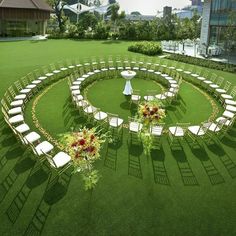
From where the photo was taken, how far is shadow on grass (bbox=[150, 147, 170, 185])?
8.71 meters

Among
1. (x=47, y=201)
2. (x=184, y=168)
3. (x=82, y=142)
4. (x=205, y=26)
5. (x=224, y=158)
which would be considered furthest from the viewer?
(x=205, y=26)

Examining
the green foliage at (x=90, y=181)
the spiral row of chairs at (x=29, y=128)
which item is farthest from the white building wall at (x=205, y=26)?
the green foliage at (x=90, y=181)

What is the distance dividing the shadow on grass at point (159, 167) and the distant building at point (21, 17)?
4386cm

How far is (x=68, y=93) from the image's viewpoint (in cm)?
1650

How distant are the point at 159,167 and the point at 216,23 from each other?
25866 mm

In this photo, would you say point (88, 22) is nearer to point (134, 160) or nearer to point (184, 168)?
point (134, 160)

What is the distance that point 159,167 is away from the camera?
9.36 meters

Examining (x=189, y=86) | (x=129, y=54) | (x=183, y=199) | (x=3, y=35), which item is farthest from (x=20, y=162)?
(x=3, y=35)

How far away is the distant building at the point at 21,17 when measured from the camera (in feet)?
146

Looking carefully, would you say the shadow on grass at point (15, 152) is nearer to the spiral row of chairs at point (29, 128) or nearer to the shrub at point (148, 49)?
the spiral row of chairs at point (29, 128)

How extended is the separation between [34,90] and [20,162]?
8.01 m

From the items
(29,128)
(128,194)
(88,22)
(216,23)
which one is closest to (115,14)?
(88,22)

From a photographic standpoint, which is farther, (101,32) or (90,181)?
(101,32)

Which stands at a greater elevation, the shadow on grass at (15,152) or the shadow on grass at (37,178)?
the shadow on grass at (15,152)
